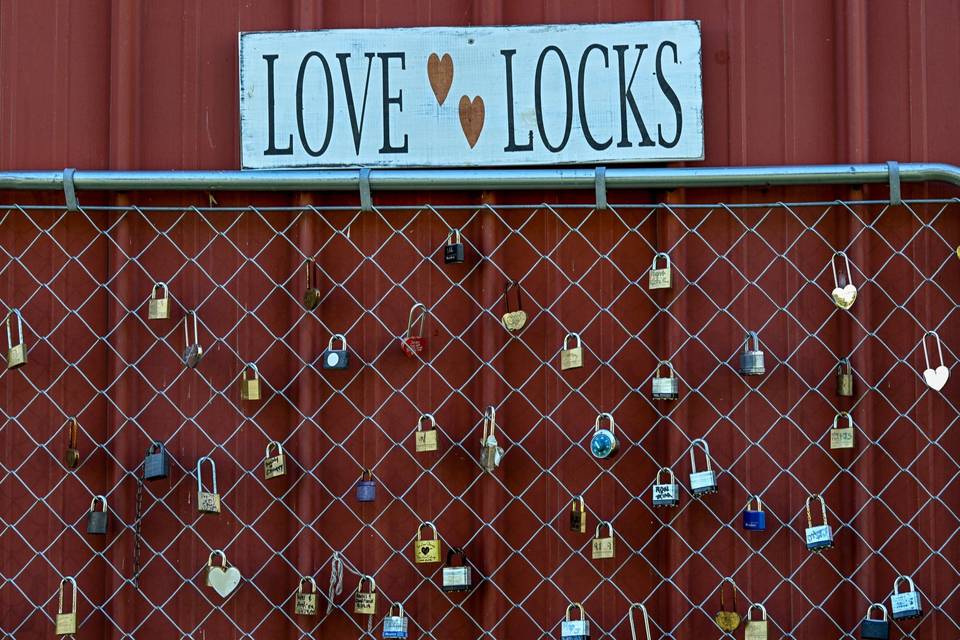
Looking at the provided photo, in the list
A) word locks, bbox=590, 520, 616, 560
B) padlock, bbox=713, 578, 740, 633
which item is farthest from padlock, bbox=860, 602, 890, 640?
word locks, bbox=590, 520, 616, 560

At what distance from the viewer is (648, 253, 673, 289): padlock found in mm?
3477

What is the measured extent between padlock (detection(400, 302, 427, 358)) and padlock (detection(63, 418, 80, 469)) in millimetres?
1024

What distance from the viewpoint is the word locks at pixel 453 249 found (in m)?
3.52

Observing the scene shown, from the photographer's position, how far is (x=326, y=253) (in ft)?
11.9

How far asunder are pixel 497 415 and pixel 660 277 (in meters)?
0.64

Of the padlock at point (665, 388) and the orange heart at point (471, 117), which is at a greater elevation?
the orange heart at point (471, 117)

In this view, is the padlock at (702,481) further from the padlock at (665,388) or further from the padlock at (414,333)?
the padlock at (414,333)

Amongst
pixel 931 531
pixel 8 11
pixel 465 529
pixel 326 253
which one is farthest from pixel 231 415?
pixel 931 531

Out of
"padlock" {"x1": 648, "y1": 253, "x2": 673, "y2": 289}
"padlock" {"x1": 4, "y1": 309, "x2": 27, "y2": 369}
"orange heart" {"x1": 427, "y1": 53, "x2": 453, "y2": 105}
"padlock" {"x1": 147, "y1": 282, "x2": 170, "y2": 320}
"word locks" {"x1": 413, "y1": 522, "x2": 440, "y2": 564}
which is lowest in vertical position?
"word locks" {"x1": 413, "y1": 522, "x2": 440, "y2": 564}

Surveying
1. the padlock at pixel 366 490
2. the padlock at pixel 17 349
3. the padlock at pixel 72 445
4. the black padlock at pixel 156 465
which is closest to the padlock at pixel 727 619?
the padlock at pixel 366 490

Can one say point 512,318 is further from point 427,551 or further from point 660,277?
point 427,551

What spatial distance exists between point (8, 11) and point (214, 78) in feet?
2.34

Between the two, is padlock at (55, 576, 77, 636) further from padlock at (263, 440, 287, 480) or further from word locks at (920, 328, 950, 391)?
word locks at (920, 328, 950, 391)

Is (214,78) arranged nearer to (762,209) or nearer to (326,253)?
(326,253)
